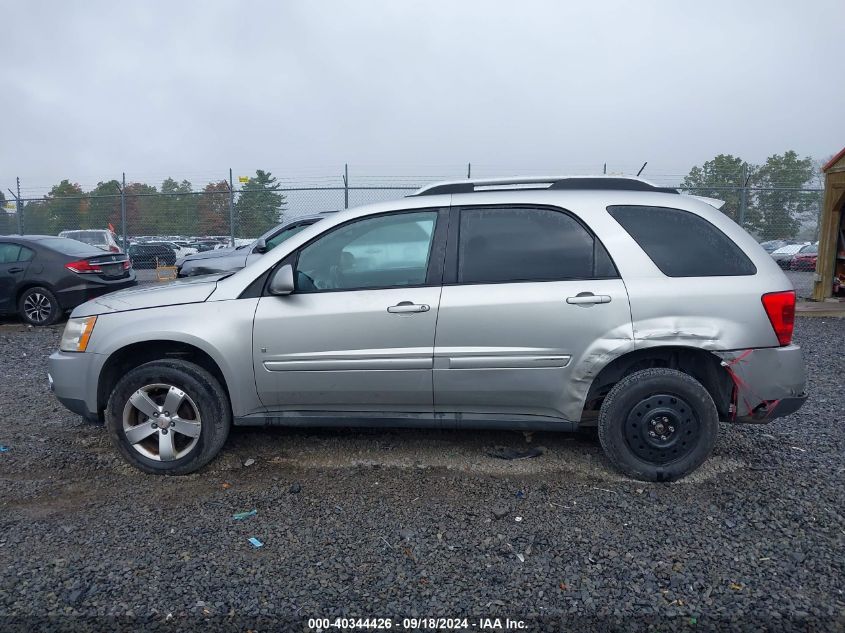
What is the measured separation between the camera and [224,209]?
16094 millimetres

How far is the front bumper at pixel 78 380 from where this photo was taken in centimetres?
385

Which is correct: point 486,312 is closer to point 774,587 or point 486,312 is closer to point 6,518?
point 774,587

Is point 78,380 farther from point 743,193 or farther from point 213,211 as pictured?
point 743,193

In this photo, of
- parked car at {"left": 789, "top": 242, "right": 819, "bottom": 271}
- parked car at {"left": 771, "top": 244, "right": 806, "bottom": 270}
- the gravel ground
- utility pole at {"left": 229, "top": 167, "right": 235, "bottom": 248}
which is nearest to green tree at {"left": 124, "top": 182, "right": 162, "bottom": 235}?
utility pole at {"left": 229, "top": 167, "right": 235, "bottom": 248}

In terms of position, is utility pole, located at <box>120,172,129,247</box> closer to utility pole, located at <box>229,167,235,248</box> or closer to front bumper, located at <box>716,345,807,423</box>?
utility pole, located at <box>229,167,235,248</box>

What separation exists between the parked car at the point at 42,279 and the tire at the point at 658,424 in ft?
28.0

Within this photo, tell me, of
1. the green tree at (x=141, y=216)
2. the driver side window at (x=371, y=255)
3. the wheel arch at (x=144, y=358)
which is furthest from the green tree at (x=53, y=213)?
the driver side window at (x=371, y=255)

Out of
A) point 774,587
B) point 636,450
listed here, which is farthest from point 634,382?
point 774,587

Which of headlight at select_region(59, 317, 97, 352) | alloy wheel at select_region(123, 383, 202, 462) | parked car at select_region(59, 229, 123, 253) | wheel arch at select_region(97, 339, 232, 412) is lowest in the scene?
alloy wheel at select_region(123, 383, 202, 462)

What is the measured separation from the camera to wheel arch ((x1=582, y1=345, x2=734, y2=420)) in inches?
143

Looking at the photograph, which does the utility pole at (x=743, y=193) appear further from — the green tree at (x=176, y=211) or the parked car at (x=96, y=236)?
the parked car at (x=96, y=236)

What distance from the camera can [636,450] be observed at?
11.9 ft

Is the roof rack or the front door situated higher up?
the roof rack

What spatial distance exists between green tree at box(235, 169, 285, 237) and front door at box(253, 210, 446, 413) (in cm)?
1216
